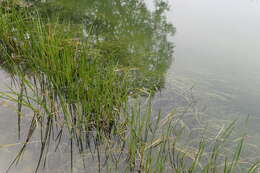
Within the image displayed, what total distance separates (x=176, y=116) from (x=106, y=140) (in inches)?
28.7

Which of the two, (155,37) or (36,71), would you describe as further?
(155,37)

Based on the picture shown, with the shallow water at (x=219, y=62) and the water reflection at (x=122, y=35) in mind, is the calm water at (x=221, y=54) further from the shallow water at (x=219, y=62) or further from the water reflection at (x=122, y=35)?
the water reflection at (x=122, y=35)

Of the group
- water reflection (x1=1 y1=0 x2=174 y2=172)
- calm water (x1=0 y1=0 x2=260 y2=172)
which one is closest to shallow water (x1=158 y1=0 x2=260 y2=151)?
calm water (x1=0 y1=0 x2=260 y2=172)

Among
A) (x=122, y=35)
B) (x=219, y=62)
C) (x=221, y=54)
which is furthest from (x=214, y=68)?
(x=122, y=35)

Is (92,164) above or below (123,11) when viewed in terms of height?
below

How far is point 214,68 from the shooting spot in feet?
10.8

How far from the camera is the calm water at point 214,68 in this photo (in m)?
2.05

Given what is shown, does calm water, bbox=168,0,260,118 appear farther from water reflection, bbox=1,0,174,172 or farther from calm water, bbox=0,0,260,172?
water reflection, bbox=1,0,174,172

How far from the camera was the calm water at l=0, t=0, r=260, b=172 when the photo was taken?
205 centimetres

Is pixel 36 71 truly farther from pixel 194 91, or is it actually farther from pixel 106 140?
pixel 194 91

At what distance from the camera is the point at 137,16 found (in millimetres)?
5297

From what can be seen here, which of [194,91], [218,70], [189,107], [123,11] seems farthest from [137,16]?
[189,107]

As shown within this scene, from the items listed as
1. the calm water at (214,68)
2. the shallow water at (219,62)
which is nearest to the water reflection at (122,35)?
the calm water at (214,68)

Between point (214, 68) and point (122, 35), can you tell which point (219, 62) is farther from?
point (122, 35)
